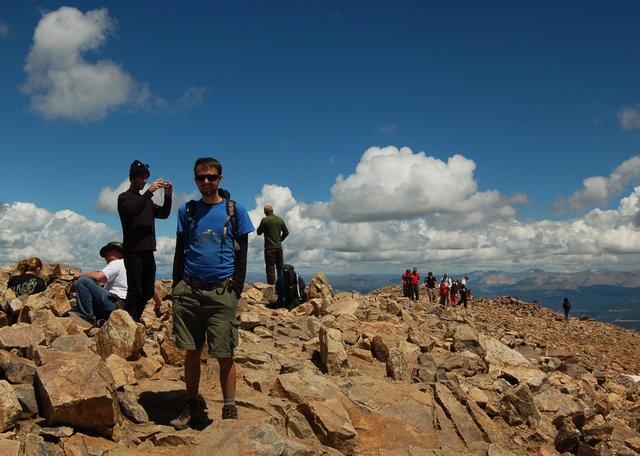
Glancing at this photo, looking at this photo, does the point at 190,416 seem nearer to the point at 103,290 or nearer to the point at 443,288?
the point at 103,290

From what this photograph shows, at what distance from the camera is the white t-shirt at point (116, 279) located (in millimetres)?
11508

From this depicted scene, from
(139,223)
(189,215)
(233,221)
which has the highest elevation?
(139,223)

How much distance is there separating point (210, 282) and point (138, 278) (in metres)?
3.98

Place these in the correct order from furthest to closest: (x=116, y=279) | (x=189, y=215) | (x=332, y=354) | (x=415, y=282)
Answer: (x=415, y=282) < (x=116, y=279) < (x=332, y=354) < (x=189, y=215)

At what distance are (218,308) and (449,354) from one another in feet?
29.0

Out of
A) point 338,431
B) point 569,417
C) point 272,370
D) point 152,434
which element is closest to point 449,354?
point 569,417

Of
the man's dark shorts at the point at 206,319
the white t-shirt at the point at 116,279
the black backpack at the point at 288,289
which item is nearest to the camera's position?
the man's dark shorts at the point at 206,319

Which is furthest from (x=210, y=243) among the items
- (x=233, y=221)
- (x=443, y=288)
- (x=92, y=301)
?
(x=443, y=288)

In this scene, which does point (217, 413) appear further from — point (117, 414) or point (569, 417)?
point (569, 417)

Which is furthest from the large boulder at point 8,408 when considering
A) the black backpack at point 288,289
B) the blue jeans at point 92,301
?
the black backpack at point 288,289

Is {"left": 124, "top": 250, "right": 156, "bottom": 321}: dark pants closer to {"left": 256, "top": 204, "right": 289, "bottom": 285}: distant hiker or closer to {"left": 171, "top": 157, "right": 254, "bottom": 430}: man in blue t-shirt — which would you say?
{"left": 171, "top": 157, "right": 254, "bottom": 430}: man in blue t-shirt

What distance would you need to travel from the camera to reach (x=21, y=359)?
7535 millimetres

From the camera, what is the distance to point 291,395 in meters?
8.04

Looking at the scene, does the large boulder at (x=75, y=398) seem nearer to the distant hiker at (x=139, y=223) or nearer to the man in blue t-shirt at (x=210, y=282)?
the man in blue t-shirt at (x=210, y=282)
